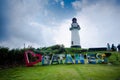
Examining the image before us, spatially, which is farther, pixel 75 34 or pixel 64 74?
pixel 75 34

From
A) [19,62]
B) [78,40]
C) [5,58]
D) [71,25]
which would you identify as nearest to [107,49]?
Result: [78,40]

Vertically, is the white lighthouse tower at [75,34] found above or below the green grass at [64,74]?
above

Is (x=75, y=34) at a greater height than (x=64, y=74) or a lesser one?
greater

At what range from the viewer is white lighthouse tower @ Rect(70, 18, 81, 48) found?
48531 mm

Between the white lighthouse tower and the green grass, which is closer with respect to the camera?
the green grass

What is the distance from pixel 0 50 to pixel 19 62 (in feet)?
14.2

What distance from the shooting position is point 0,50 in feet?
60.0

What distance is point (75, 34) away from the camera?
1930 inches

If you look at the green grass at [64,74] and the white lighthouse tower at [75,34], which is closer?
the green grass at [64,74]

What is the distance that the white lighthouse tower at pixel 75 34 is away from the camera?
48.5 meters

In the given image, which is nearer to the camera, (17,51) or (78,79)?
(78,79)

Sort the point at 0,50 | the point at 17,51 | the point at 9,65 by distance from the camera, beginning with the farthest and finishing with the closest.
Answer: the point at 17,51
the point at 9,65
the point at 0,50

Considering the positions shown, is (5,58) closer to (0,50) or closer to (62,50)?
(0,50)

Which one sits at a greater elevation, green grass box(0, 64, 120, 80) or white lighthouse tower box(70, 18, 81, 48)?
white lighthouse tower box(70, 18, 81, 48)
